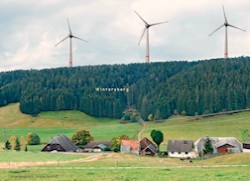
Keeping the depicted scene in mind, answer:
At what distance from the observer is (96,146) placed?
126188 millimetres

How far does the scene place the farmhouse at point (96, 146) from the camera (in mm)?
123688

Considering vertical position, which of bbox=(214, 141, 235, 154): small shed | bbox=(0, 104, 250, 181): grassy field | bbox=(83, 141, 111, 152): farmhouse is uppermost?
bbox=(0, 104, 250, 181): grassy field

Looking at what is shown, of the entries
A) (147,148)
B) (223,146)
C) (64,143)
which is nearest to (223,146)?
(223,146)

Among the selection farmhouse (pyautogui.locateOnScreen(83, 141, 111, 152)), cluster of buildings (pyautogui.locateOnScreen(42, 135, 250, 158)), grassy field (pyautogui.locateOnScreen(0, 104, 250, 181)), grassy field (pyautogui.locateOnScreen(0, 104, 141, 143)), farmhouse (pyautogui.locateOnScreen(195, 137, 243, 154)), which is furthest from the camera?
grassy field (pyautogui.locateOnScreen(0, 104, 141, 143))

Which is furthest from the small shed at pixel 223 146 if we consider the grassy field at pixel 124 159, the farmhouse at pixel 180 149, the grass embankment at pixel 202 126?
the grassy field at pixel 124 159

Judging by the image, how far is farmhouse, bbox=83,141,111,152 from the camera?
123688 millimetres

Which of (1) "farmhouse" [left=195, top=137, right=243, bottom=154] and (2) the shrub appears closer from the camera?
(1) "farmhouse" [left=195, top=137, right=243, bottom=154]

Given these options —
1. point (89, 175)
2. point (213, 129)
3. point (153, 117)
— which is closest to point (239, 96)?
point (153, 117)

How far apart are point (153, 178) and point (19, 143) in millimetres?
80693

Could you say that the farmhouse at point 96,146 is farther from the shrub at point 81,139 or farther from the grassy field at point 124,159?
the grassy field at point 124,159

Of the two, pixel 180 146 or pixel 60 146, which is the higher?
pixel 180 146

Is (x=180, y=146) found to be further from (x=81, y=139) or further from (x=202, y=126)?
(x=202, y=126)

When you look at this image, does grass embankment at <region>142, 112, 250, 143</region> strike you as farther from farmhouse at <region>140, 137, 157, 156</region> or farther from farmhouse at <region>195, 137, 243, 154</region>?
farmhouse at <region>140, 137, 157, 156</region>

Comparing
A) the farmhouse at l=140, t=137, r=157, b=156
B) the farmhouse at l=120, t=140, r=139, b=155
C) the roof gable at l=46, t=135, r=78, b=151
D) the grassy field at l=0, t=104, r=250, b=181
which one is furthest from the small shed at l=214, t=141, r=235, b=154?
the roof gable at l=46, t=135, r=78, b=151
